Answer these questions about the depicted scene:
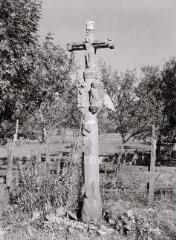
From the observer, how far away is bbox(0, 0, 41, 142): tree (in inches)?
667

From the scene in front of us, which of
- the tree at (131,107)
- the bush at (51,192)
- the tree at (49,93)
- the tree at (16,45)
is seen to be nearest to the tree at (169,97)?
the tree at (131,107)

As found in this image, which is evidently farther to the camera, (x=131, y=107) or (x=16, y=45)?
(x=131, y=107)

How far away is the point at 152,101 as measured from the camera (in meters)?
25.1

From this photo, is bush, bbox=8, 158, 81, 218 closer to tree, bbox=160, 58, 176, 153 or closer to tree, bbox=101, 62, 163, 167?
tree, bbox=101, 62, 163, 167

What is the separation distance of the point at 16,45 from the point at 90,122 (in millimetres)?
11456

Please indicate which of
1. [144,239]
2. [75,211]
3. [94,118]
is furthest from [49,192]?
[144,239]

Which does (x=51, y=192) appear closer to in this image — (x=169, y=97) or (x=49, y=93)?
(x=49, y=93)

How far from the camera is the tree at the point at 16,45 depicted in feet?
55.6

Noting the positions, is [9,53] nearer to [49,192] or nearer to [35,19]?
[35,19]

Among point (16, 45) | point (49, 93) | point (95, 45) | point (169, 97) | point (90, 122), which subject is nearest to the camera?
point (90, 122)

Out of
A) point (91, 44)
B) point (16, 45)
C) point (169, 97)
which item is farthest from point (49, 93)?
point (91, 44)

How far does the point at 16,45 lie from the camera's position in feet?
58.0

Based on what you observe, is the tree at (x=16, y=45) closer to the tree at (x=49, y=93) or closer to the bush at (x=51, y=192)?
the tree at (x=49, y=93)

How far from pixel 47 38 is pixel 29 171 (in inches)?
537
